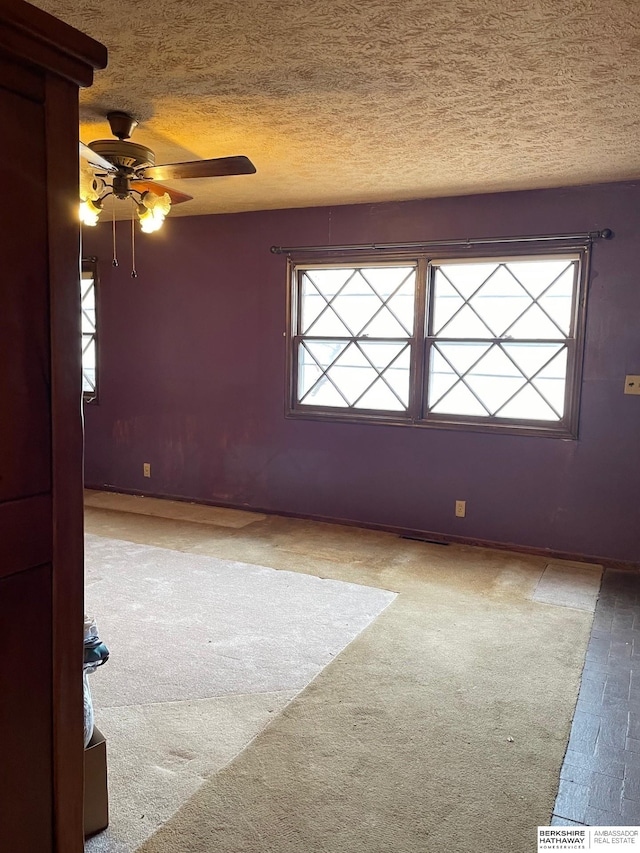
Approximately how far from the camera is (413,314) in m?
4.32

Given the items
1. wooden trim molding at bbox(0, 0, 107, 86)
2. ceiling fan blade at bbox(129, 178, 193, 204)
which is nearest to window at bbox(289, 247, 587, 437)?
ceiling fan blade at bbox(129, 178, 193, 204)

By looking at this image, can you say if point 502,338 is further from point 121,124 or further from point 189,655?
point 189,655

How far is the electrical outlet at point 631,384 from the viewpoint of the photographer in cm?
373

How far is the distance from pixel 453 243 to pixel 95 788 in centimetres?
356

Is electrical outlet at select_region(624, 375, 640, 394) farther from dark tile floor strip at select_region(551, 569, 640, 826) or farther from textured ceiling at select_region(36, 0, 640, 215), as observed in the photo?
dark tile floor strip at select_region(551, 569, 640, 826)

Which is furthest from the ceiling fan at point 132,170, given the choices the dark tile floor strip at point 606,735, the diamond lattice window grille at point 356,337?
the dark tile floor strip at point 606,735

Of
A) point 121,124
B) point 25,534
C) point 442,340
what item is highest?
point 121,124

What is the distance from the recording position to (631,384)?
3.74 m

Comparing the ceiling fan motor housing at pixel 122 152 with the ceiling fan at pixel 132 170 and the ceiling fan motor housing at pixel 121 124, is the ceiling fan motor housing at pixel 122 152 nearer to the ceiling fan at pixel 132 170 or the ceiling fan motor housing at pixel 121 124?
the ceiling fan at pixel 132 170

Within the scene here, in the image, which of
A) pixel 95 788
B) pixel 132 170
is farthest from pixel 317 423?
pixel 95 788

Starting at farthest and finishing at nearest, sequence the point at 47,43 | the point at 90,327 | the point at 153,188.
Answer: the point at 90,327 → the point at 153,188 → the point at 47,43

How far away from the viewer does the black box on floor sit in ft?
5.32

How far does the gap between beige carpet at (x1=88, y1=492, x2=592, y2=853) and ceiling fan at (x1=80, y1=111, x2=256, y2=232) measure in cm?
211

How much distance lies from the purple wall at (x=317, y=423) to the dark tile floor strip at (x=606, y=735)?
1034mm
